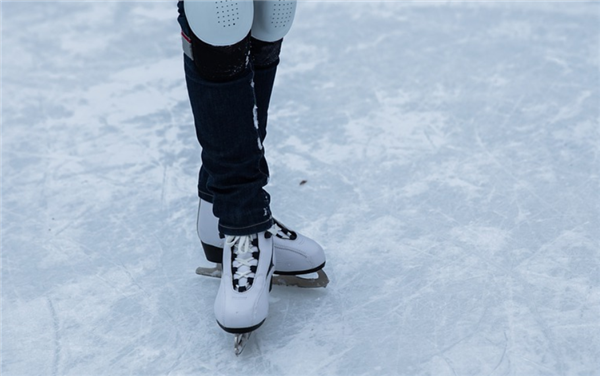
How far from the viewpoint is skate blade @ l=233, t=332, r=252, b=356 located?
1.21 meters

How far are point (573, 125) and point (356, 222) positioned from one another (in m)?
0.68

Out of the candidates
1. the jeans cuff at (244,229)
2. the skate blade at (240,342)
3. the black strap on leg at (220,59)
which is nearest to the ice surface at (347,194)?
the skate blade at (240,342)

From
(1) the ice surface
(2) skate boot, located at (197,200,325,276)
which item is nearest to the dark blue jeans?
(2) skate boot, located at (197,200,325,276)

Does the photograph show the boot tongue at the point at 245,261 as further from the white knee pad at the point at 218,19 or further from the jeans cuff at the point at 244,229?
the white knee pad at the point at 218,19

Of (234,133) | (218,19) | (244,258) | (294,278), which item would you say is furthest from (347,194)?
(218,19)

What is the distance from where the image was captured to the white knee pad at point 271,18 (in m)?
1.16

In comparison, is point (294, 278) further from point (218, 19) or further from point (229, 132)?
point (218, 19)

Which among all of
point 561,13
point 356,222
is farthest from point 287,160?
point 561,13

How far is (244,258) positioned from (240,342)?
0.14 meters

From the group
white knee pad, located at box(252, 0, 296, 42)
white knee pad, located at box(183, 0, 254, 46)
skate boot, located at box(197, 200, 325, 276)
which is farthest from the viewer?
skate boot, located at box(197, 200, 325, 276)

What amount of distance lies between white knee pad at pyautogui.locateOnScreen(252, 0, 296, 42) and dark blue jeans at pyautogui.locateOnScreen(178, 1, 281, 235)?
0.02 meters

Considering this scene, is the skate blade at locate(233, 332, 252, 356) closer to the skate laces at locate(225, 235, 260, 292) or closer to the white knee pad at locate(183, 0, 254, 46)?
the skate laces at locate(225, 235, 260, 292)

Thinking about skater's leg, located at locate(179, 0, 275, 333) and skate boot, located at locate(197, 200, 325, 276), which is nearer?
skater's leg, located at locate(179, 0, 275, 333)

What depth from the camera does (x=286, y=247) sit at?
133 cm
